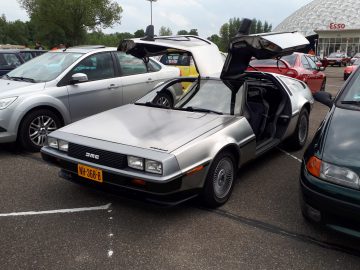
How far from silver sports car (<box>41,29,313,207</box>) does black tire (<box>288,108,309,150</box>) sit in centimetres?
31

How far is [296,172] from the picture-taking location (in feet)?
16.1

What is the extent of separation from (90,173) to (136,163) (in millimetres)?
511

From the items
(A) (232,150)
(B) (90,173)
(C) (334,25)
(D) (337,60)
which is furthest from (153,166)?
(C) (334,25)

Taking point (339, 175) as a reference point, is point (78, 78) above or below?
above

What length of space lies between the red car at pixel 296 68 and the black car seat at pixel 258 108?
468cm

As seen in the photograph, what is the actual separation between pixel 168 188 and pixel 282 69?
774 cm

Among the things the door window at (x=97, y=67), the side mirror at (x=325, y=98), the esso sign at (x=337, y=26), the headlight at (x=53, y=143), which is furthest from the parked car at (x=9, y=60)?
the esso sign at (x=337, y=26)

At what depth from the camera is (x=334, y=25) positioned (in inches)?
2601

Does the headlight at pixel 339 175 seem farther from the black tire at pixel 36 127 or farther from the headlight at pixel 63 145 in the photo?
the black tire at pixel 36 127

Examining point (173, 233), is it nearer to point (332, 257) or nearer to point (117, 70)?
point (332, 257)

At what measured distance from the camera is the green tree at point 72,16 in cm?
3931

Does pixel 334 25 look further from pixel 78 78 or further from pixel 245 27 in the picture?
pixel 245 27

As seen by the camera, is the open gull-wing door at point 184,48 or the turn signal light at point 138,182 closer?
the turn signal light at point 138,182

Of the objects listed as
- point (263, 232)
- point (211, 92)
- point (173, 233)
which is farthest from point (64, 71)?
point (263, 232)
